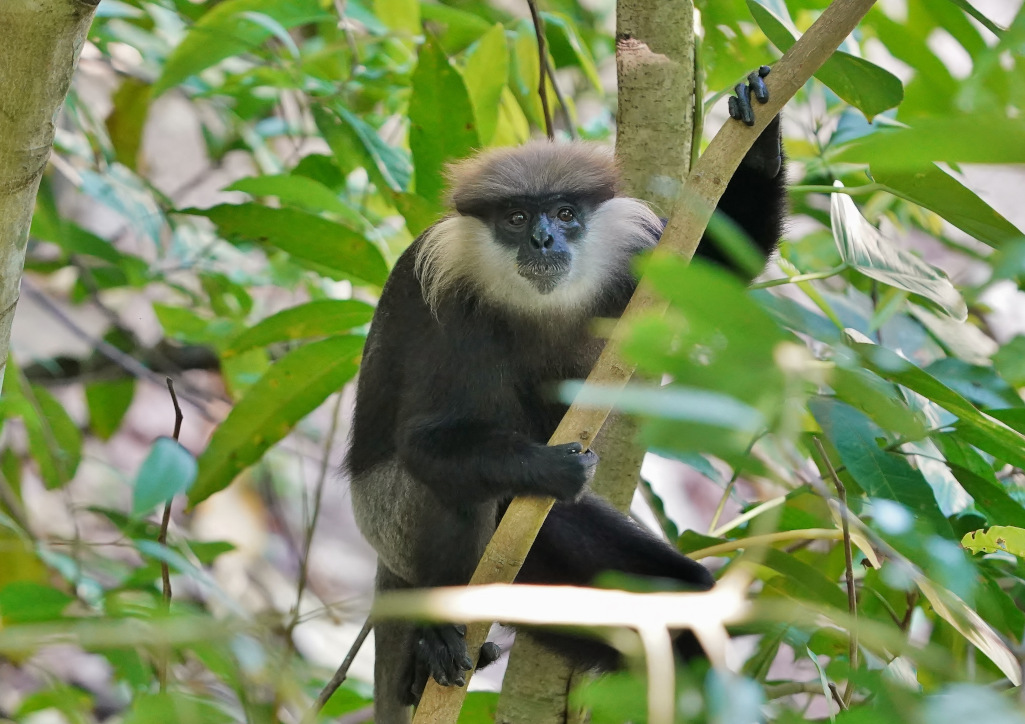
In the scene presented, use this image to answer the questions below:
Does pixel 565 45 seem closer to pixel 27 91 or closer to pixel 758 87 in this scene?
pixel 758 87

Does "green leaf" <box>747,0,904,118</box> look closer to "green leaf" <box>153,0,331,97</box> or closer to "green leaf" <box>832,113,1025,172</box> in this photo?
"green leaf" <box>153,0,331,97</box>

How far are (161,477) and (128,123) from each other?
3.74m

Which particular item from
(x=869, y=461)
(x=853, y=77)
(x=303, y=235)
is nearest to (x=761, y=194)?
(x=853, y=77)

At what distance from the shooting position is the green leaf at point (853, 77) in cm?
230

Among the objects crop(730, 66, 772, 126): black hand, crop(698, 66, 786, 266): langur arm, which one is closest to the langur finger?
crop(730, 66, 772, 126): black hand

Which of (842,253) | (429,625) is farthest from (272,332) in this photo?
(842,253)

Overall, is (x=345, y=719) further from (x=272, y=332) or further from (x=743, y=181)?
(x=743, y=181)

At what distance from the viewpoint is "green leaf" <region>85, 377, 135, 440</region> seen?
4.58 metres

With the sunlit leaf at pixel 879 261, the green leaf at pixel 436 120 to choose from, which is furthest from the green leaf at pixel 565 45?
the sunlit leaf at pixel 879 261

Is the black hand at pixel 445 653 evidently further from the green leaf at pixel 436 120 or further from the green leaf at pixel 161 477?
the green leaf at pixel 436 120

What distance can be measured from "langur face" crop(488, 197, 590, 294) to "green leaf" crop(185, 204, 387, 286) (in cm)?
42

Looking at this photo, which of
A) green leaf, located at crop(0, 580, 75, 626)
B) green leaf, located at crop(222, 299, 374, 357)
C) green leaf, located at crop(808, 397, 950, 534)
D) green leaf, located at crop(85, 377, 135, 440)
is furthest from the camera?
green leaf, located at crop(85, 377, 135, 440)

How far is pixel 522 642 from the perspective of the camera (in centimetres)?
290

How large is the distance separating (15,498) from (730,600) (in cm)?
365
